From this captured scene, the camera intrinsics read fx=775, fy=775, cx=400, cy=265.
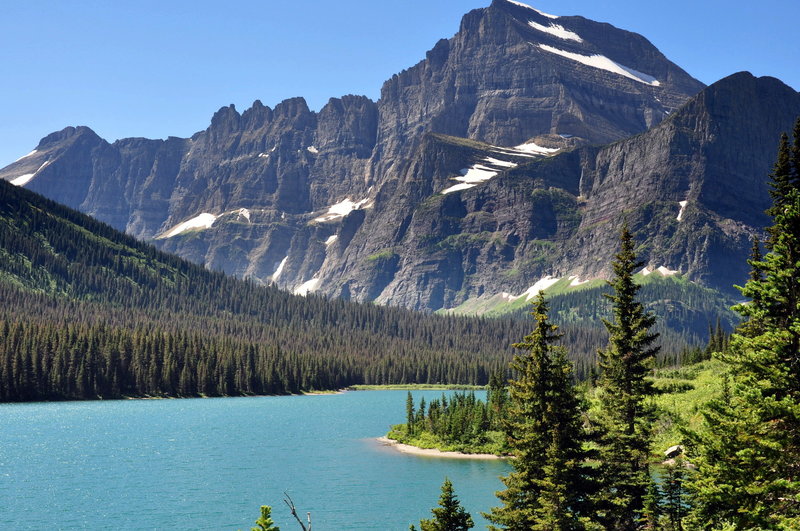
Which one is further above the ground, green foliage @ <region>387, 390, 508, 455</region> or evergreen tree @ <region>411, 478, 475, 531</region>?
evergreen tree @ <region>411, 478, 475, 531</region>

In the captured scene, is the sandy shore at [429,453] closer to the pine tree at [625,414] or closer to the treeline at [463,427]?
the treeline at [463,427]

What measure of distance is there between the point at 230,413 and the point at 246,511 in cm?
9658

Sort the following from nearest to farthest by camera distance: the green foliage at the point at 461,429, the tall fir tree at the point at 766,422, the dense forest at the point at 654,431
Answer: the tall fir tree at the point at 766,422
the dense forest at the point at 654,431
the green foliage at the point at 461,429

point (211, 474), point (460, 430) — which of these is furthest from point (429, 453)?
point (211, 474)

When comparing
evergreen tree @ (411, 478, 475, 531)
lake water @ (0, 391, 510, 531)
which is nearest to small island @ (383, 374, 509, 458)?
lake water @ (0, 391, 510, 531)

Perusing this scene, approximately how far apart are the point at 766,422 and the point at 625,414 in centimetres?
1714

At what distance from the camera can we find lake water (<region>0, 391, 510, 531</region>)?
68000mm

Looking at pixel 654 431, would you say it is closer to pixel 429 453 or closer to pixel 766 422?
pixel 766 422

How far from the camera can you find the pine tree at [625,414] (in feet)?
132

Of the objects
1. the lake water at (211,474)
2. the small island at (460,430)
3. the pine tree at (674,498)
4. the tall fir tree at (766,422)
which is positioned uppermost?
the tall fir tree at (766,422)

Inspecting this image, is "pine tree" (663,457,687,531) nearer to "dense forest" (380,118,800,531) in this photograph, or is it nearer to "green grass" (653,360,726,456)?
"dense forest" (380,118,800,531)

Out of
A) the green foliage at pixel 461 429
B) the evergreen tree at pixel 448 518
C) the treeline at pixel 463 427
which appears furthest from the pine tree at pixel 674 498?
the treeline at pixel 463 427

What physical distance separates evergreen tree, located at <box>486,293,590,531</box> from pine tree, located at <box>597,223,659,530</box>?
6.75 feet

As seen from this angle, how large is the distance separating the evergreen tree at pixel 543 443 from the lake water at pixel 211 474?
2804 cm
